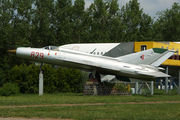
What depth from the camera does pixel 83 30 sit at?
2132 inches

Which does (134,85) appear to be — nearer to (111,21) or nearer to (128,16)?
(111,21)

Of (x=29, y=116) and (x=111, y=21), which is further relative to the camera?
(x=111, y=21)

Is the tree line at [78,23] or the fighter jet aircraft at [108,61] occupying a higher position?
the tree line at [78,23]

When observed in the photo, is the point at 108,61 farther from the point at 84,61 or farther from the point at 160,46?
the point at 160,46

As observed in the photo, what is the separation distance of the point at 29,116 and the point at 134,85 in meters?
19.0

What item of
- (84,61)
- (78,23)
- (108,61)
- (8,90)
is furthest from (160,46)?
(78,23)

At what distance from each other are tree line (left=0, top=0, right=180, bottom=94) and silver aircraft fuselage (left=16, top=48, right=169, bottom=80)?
53.9 feet

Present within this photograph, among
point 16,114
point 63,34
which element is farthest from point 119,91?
point 63,34

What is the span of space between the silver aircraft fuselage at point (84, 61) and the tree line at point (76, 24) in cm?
1642

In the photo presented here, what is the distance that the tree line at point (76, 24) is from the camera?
1578 inches

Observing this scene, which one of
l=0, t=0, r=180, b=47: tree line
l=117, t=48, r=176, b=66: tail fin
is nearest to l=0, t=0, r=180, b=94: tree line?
l=0, t=0, r=180, b=47: tree line

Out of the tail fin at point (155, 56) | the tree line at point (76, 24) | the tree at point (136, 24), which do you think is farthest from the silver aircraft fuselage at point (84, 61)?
the tree at point (136, 24)

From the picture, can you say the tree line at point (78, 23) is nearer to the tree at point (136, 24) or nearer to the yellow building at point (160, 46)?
the tree at point (136, 24)

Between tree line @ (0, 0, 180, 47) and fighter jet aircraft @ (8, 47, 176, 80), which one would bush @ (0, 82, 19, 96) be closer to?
fighter jet aircraft @ (8, 47, 176, 80)
